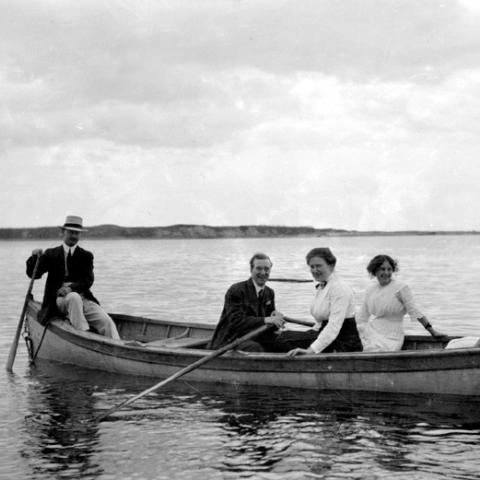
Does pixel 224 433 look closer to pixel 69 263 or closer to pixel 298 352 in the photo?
pixel 298 352

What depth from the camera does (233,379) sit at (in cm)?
988

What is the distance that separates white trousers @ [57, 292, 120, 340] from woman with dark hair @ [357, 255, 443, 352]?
4.39m

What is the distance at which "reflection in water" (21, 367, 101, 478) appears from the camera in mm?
7289

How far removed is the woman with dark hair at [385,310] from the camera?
30.3 ft

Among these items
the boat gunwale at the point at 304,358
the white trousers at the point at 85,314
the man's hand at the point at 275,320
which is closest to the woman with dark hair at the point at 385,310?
the boat gunwale at the point at 304,358

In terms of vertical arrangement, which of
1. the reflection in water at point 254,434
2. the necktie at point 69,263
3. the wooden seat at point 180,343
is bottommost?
the reflection in water at point 254,434

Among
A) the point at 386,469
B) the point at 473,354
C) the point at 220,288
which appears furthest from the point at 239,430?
the point at 220,288

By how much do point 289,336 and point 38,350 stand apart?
16.7 ft

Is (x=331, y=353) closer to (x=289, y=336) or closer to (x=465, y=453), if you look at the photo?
(x=289, y=336)

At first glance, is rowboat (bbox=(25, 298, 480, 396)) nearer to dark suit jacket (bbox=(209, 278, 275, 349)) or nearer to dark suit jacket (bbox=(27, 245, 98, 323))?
dark suit jacket (bbox=(209, 278, 275, 349))

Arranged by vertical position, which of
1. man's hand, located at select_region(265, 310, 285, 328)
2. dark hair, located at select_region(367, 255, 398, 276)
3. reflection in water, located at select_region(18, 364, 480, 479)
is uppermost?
dark hair, located at select_region(367, 255, 398, 276)

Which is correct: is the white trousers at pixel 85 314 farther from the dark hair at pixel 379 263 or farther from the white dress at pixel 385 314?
the dark hair at pixel 379 263

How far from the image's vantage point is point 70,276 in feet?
39.1

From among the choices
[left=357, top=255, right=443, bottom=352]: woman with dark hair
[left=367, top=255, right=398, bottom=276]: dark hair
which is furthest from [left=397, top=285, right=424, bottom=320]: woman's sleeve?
[left=367, top=255, right=398, bottom=276]: dark hair
